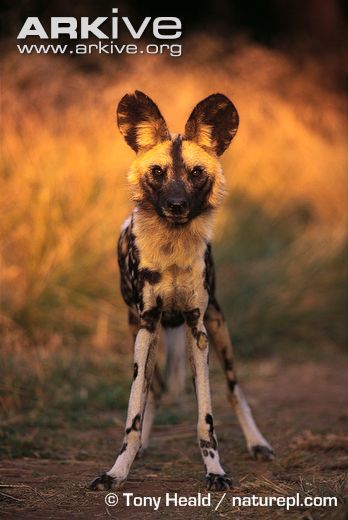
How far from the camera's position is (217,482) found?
3494mm

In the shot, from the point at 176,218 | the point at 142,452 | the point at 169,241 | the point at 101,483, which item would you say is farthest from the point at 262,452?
the point at 176,218

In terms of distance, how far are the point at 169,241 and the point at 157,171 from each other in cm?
30

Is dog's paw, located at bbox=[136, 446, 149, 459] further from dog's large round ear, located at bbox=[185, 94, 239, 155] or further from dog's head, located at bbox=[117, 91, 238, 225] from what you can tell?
dog's large round ear, located at bbox=[185, 94, 239, 155]

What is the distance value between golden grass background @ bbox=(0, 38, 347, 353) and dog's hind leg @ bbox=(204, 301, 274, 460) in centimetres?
204

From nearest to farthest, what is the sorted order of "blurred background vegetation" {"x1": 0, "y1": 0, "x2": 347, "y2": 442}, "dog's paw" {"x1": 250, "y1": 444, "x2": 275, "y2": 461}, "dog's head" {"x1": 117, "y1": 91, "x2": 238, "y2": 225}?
1. "dog's head" {"x1": 117, "y1": 91, "x2": 238, "y2": 225}
2. "dog's paw" {"x1": 250, "y1": 444, "x2": 275, "y2": 461}
3. "blurred background vegetation" {"x1": 0, "y1": 0, "x2": 347, "y2": 442}

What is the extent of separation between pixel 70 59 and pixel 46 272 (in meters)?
2.16

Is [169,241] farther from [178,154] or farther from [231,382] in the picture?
[231,382]

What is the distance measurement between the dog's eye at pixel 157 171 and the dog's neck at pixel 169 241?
173 mm

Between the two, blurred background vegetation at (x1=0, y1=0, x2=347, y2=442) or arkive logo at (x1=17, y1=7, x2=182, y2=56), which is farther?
blurred background vegetation at (x1=0, y1=0, x2=347, y2=442)

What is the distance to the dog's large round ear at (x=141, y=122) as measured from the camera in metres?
3.72

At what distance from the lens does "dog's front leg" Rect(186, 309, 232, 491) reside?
3.60m

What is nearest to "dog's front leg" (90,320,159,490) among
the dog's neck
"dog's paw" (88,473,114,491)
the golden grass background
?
"dog's paw" (88,473,114,491)

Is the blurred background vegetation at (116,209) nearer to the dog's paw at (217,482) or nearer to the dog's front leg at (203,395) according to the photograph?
the dog's front leg at (203,395)

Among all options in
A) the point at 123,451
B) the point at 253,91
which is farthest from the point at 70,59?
the point at 123,451
